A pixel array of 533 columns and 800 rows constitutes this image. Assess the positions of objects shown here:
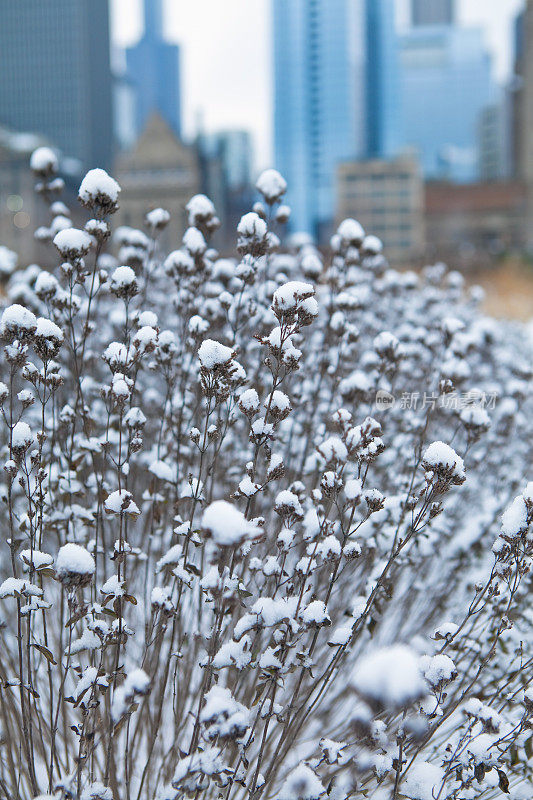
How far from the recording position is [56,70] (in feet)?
306

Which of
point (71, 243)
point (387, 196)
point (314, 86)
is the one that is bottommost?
point (71, 243)

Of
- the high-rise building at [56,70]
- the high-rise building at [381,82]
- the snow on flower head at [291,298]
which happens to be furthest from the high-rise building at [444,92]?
the snow on flower head at [291,298]

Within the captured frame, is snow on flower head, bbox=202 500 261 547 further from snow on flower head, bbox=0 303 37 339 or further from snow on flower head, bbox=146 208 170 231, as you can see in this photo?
snow on flower head, bbox=146 208 170 231

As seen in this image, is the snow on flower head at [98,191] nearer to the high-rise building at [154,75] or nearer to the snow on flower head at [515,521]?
the snow on flower head at [515,521]

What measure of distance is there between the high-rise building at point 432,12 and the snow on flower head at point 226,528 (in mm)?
216020

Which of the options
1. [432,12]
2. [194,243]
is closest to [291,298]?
[194,243]

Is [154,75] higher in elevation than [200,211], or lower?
higher

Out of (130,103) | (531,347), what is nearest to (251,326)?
(531,347)

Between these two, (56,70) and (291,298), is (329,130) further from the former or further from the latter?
(291,298)

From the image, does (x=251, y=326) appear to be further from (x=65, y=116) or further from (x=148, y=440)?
(x=65, y=116)

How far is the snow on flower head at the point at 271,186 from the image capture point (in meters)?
2.70

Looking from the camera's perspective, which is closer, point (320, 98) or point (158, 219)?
point (158, 219)

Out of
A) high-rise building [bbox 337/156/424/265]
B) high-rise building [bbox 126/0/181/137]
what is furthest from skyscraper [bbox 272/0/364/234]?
high-rise building [bbox 126/0/181/137]

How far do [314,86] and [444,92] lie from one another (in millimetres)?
67489
